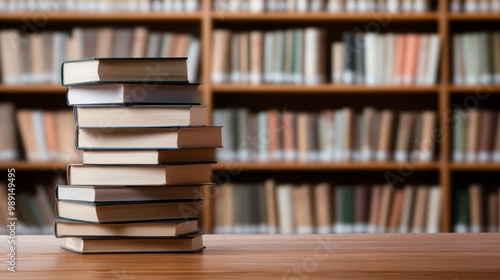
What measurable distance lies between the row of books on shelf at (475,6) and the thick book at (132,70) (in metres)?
2.70

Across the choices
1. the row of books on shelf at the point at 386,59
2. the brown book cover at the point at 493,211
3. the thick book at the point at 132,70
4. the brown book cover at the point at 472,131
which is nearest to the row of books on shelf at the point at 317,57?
the row of books on shelf at the point at 386,59

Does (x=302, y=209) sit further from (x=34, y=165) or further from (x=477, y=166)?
(x=34, y=165)

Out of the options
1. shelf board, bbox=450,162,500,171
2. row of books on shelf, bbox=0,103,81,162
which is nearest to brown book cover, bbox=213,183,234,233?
row of books on shelf, bbox=0,103,81,162

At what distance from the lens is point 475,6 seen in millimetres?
3635

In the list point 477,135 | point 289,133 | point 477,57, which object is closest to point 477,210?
point 477,135

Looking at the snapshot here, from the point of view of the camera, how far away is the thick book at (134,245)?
3.71ft

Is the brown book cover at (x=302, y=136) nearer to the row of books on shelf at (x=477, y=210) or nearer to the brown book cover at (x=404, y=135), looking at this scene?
the brown book cover at (x=404, y=135)

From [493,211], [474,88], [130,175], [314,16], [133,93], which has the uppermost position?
[314,16]

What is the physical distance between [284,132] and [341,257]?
2504 millimetres

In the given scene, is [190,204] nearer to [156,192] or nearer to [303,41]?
[156,192]

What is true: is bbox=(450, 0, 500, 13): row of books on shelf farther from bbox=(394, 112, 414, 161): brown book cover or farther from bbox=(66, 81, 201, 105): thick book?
bbox=(66, 81, 201, 105): thick book

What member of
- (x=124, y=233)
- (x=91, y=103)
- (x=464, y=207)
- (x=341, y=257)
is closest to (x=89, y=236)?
(x=124, y=233)

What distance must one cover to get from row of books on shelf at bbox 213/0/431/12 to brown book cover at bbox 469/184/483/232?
2.62 feet

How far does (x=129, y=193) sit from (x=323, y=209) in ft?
8.36
